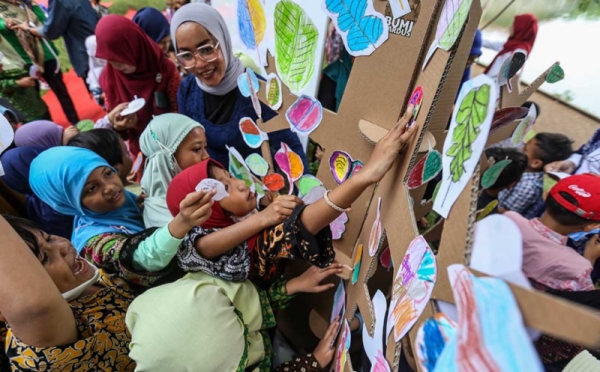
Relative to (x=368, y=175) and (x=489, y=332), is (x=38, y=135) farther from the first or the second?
(x=489, y=332)

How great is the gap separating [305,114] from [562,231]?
2.85ft

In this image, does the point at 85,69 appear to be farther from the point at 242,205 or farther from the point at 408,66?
the point at 408,66

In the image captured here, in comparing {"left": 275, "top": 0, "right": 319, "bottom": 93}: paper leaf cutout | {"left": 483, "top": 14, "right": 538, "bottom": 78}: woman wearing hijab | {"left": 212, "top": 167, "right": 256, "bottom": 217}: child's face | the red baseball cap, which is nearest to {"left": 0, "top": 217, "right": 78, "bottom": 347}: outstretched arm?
{"left": 212, "top": 167, "right": 256, "bottom": 217}: child's face

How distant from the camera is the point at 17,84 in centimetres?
207

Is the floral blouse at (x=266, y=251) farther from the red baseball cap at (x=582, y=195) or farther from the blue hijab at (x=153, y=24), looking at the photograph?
the blue hijab at (x=153, y=24)

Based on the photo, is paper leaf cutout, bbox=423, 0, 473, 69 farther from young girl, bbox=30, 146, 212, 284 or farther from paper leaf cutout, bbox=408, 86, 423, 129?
young girl, bbox=30, 146, 212, 284

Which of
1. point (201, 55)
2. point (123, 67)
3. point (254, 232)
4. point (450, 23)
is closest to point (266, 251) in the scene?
point (254, 232)

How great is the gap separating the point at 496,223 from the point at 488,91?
0.44ft

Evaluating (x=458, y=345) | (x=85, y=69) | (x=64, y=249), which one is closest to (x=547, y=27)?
(x=458, y=345)

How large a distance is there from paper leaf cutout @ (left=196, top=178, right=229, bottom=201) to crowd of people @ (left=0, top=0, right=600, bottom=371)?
32 millimetres

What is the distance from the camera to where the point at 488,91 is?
0.33 m

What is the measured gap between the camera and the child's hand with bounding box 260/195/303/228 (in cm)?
77

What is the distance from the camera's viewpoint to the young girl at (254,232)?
0.71m

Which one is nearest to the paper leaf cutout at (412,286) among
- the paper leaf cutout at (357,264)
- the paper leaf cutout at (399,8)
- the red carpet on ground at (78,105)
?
the paper leaf cutout at (357,264)
